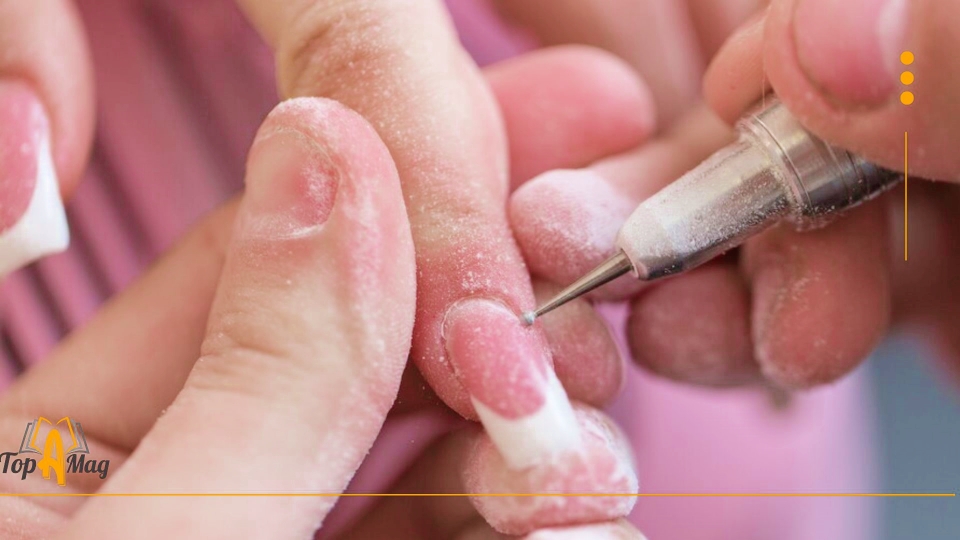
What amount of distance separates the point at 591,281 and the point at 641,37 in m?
0.29

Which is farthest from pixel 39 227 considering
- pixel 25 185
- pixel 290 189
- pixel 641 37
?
pixel 641 37

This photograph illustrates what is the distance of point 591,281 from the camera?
11.1 inches

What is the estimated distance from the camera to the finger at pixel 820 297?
34cm

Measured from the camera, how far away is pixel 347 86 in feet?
1.03

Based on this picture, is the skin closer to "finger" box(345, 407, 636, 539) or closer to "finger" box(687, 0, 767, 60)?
"finger" box(345, 407, 636, 539)

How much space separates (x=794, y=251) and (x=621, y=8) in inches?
9.5

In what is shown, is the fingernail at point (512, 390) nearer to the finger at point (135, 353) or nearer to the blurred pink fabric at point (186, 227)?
the finger at point (135, 353)

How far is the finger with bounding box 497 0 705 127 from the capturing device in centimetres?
52

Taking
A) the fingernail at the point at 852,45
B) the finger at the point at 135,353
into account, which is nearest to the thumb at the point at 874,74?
the fingernail at the point at 852,45

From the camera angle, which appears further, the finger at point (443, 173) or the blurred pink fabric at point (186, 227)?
the blurred pink fabric at point (186, 227)

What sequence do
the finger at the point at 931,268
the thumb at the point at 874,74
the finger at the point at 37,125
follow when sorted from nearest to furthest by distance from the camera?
the thumb at the point at 874,74, the finger at the point at 37,125, the finger at the point at 931,268

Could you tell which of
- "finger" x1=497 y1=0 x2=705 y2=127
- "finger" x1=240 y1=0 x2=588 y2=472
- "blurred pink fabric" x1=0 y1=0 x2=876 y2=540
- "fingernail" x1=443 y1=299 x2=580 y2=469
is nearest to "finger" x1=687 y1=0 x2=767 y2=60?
"finger" x1=497 y1=0 x2=705 y2=127

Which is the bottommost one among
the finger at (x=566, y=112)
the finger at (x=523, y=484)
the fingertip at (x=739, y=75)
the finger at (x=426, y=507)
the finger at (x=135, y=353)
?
the finger at (x=426, y=507)

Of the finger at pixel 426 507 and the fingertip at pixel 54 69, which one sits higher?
the fingertip at pixel 54 69
